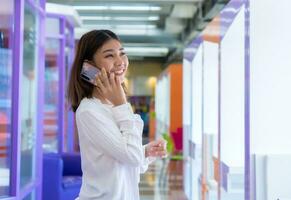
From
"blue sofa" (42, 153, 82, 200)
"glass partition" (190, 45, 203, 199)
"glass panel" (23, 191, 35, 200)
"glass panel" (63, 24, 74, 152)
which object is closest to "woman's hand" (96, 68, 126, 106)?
"glass panel" (23, 191, 35, 200)

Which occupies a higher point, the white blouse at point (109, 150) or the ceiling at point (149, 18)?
the ceiling at point (149, 18)

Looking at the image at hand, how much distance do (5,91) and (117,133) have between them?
72.6 inches

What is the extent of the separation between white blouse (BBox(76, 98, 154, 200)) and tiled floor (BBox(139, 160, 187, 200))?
595cm

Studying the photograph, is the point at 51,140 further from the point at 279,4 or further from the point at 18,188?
the point at 279,4

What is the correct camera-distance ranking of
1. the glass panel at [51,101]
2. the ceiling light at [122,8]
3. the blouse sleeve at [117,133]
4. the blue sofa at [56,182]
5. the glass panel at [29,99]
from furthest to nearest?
the ceiling light at [122,8]
the glass panel at [51,101]
the blue sofa at [56,182]
the glass panel at [29,99]
the blouse sleeve at [117,133]

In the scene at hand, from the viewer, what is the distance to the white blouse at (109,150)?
155 centimetres

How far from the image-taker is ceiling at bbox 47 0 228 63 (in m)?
9.42

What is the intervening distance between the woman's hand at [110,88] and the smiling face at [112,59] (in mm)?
46

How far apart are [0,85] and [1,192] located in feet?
2.41

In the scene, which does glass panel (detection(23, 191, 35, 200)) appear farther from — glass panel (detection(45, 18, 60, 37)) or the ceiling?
the ceiling

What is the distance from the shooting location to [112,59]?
1689 millimetres

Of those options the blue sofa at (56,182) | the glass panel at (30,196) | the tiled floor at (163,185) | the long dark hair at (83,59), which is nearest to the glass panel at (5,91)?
the glass panel at (30,196)

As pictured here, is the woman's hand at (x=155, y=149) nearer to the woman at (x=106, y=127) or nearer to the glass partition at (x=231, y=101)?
the woman at (x=106, y=127)

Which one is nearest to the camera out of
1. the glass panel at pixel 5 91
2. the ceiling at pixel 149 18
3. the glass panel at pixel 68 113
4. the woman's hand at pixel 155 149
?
the woman's hand at pixel 155 149
